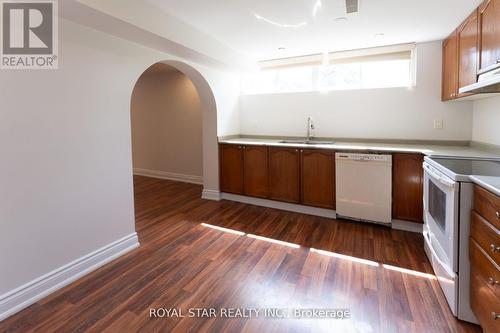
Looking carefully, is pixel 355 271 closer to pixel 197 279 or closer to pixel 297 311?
pixel 297 311

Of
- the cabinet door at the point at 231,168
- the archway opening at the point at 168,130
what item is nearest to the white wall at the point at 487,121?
the cabinet door at the point at 231,168

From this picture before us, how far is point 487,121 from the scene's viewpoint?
285 centimetres

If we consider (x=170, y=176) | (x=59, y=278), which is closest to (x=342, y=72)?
(x=170, y=176)

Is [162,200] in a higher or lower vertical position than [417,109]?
lower

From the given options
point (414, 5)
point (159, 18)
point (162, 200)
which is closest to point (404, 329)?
point (414, 5)

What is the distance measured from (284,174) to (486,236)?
8.26 ft

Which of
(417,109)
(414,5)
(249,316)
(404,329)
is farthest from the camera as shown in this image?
(417,109)

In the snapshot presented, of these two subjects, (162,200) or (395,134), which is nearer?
(395,134)

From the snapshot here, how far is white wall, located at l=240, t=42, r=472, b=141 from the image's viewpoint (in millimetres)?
3402

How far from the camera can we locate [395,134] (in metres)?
3.71

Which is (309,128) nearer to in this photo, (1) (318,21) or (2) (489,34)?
(1) (318,21)

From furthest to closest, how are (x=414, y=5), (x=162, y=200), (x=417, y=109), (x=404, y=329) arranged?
(x=162, y=200), (x=417, y=109), (x=414, y=5), (x=404, y=329)

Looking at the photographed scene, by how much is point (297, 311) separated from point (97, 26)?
107 inches

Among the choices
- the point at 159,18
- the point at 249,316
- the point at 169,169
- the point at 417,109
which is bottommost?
the point at 249,316
